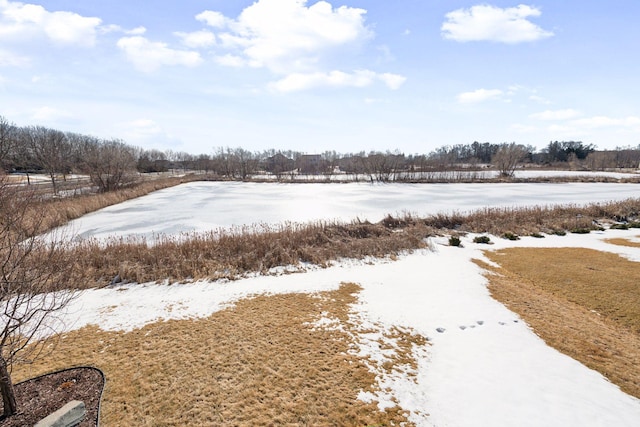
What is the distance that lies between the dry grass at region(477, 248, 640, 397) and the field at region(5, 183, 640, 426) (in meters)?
0.08

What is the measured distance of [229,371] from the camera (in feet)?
12.3

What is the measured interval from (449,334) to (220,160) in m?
61.3

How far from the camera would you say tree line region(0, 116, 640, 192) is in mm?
27062

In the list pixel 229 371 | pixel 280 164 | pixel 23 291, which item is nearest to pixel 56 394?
pixel 23 291

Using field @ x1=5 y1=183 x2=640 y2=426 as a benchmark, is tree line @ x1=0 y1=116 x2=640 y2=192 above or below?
above

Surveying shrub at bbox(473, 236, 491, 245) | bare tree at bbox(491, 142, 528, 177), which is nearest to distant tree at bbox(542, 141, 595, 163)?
bare tree at bbox(491, 142, 528, 177)

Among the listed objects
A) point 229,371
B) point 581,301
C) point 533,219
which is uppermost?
point 533,219

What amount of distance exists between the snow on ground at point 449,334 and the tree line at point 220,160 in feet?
59.7

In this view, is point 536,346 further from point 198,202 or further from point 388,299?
point 198,202

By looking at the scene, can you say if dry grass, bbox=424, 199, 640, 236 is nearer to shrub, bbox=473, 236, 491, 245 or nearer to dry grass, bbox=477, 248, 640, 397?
shrub, bbox=473, 236, 491, 245

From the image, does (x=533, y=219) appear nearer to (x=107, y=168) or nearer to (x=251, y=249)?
(x=251, y=249)

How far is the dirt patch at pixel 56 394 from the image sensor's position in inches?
112

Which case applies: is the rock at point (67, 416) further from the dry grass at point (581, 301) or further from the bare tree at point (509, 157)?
the bare tree at point (509, 157)

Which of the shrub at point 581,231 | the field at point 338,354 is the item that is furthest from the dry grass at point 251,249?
the field at point 338,354
